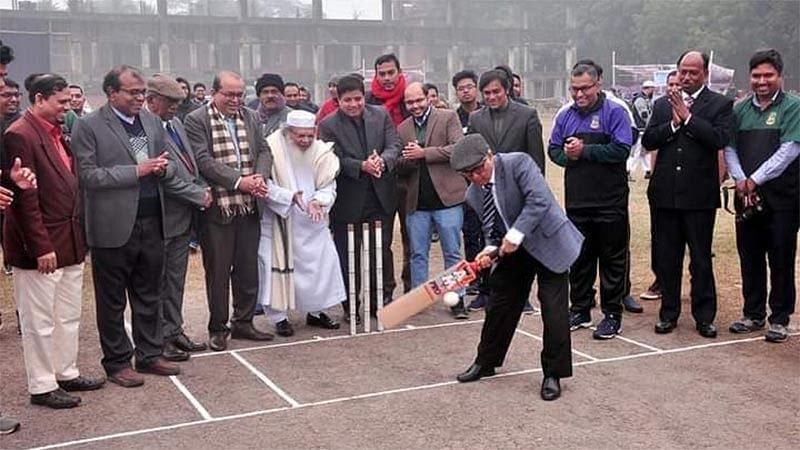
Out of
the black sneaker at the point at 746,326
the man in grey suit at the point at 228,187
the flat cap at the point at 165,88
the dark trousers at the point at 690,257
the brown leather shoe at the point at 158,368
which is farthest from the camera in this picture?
the black sneaker at the point at 746,326

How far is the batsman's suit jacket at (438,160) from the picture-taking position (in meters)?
7.46

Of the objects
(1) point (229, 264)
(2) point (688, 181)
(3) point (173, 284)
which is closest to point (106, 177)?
(3) point (173, 284)

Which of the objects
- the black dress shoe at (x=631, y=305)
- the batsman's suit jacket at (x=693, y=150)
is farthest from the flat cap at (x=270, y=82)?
the black dress shoe at (x=631, y=305)

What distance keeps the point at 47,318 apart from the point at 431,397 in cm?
236

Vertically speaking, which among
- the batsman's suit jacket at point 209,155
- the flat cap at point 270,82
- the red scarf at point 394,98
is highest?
the flat cap at point 270,82

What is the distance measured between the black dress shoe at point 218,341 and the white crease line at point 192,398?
69cm

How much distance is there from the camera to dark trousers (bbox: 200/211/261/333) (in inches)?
261

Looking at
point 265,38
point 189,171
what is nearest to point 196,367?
point 189,171

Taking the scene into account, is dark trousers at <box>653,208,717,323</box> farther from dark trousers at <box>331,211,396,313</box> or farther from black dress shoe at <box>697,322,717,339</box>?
dark trousers at <box>331,211,396,313</box>

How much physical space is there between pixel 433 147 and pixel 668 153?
1919 millimetres

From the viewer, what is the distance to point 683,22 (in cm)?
5134

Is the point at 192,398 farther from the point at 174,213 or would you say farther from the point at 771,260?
the point at 771,260

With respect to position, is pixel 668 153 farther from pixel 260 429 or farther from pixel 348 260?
pixel 260 429

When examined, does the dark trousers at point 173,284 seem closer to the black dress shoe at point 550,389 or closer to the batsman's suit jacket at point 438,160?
the batsman's suit jacket at point 438,160
